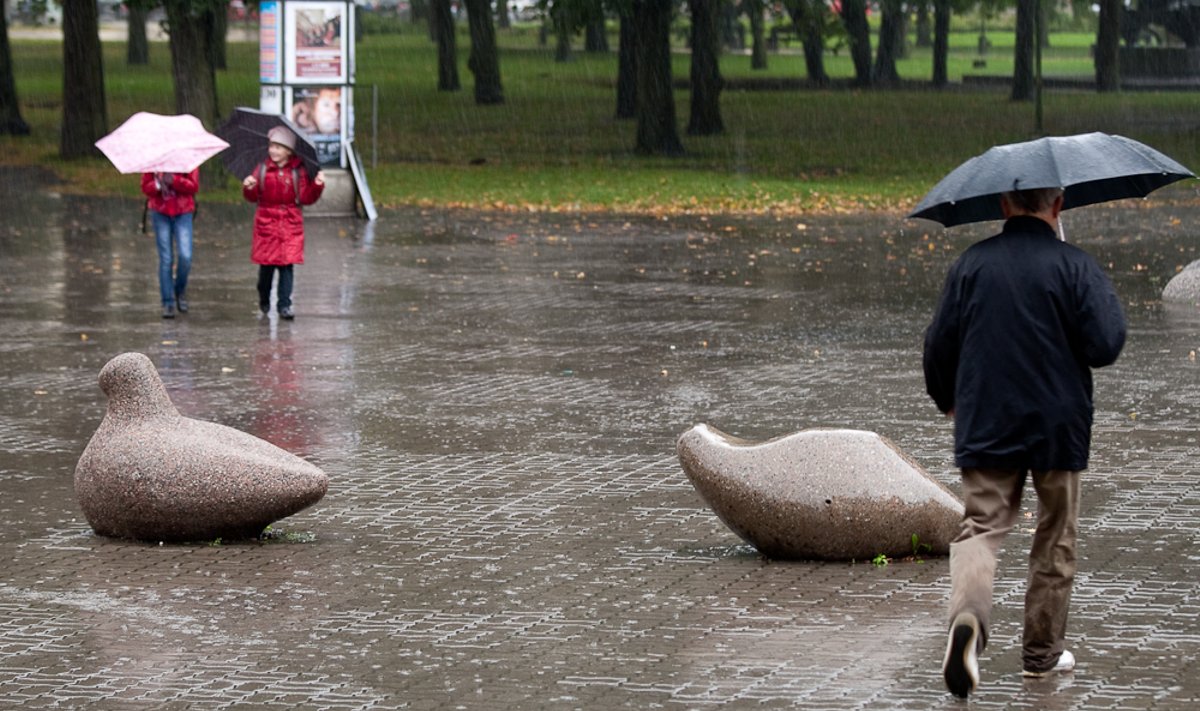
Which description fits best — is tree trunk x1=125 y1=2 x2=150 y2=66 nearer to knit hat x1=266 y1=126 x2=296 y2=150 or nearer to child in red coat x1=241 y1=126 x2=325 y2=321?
child in red coat x1=241 y1=126 x2=325 y2=321

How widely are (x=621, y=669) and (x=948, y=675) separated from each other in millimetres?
1053

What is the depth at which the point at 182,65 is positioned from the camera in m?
27.5

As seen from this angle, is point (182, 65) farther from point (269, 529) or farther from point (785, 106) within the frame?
point (785, 106)

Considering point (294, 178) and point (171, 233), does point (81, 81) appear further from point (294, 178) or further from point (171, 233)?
point (294, 178)

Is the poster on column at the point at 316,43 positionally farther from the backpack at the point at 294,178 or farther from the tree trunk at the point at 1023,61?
the tree trunk at the point at 1023,61

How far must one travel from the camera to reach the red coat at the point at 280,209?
50.7 feet

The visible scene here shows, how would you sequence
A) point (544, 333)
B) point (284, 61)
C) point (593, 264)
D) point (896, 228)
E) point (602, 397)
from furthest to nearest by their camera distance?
point (284, 61) < point (896, 228) < point (593, 264) < point (544, 333) < point (602, 397)

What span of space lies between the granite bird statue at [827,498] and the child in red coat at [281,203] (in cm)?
820

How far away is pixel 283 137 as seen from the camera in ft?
50.5

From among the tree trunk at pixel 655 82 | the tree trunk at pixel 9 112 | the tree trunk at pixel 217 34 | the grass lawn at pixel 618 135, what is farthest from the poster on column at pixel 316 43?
the tree trunk at pixel 9 112

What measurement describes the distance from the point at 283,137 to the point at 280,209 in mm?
595

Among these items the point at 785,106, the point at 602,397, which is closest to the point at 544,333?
the point at 602,397

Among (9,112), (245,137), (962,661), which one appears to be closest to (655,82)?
(9,112)

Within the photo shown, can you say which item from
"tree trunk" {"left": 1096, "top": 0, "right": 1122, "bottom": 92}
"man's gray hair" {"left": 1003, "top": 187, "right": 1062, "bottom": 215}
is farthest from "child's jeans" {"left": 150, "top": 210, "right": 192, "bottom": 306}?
"tree trunk" {"left": 1096, "top": 0, "right": 1122, "bottom": 92}
